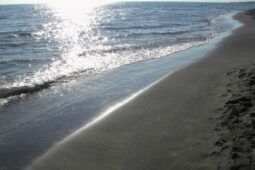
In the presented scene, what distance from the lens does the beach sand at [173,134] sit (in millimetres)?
5859

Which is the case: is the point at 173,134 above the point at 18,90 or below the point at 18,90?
above

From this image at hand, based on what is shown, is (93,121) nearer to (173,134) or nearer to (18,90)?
(173,134)

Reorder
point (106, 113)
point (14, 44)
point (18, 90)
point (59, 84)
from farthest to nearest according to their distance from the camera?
point (14, 44), point (59, 84), point (18, 90), point (106, 113)

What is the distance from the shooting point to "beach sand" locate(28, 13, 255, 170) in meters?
5.86

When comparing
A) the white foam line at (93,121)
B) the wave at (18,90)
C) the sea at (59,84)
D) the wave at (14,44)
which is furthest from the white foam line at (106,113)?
the wave at (14,44)

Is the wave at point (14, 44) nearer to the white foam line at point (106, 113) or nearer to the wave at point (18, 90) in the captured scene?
the wave at point (18, 90)

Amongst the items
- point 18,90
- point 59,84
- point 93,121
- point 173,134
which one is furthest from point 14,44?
point 173,134

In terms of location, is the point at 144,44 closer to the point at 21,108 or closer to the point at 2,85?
the point at 2,85

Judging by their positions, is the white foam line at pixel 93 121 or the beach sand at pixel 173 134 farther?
the white foam line at pixel 93 121

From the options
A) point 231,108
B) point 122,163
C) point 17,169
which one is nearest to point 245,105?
point 231,108

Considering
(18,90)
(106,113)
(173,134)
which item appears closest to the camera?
(173,134)

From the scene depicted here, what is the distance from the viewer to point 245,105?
7598mm

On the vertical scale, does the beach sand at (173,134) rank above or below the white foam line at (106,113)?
above

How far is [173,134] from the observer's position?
6973 mm
